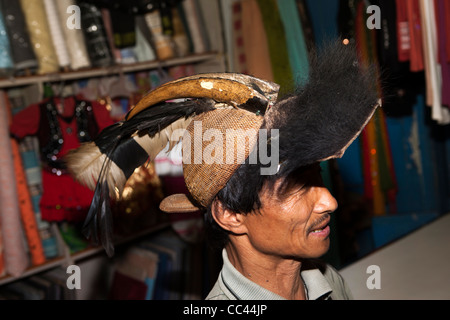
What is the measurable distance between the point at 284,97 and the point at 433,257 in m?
1.19

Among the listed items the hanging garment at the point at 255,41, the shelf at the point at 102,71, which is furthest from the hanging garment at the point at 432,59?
the shelf at the point at 102,71

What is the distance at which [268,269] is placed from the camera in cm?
92

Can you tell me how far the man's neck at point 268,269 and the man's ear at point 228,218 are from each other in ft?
0.18

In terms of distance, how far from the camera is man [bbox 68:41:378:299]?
2.36ft

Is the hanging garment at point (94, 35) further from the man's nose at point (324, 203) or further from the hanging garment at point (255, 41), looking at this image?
the man's nose at point (324, 203)

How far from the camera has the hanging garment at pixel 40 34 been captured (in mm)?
1930

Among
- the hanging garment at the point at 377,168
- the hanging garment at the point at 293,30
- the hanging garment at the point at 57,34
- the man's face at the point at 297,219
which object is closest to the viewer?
the man's face at the point at 297,219

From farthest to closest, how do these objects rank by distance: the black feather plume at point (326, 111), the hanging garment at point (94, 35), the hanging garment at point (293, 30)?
1. the hanging garment at point (293, 30)
2. the hanging garment at point (94, 35)
3. the black feather plume at point (326, 111)

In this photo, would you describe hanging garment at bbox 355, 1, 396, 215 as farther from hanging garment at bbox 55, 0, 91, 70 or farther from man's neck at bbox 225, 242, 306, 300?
man's neck at bbox 225, 242, 306, 300

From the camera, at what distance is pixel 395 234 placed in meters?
2.87

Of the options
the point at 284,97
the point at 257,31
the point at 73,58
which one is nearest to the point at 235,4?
the point at 257,31

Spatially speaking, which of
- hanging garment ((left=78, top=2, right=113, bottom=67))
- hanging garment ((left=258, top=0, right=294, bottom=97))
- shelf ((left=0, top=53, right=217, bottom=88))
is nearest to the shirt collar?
shelf ((left=0, top=53, right=217, bottom=88))

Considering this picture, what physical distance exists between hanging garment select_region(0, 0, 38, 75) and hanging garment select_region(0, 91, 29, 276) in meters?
0.18
